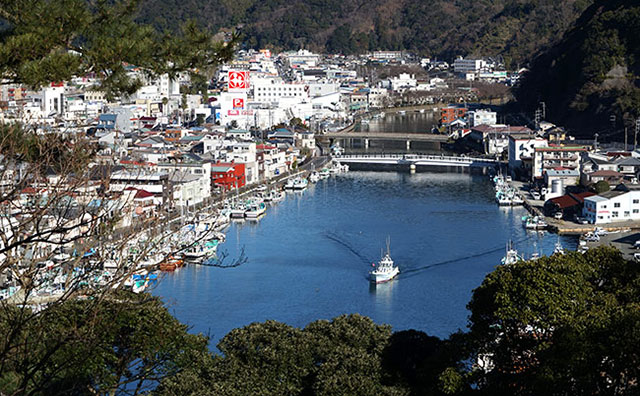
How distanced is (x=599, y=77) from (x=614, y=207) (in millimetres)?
6491

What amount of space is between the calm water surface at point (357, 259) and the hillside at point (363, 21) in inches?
745

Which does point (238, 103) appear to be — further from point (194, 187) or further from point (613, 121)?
point (194, 187)

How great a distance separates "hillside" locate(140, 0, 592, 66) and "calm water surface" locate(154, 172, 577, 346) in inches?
745

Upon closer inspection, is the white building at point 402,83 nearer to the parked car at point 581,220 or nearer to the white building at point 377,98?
the white building at point 377,98

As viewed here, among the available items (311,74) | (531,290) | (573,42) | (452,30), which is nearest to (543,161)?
(573,42)

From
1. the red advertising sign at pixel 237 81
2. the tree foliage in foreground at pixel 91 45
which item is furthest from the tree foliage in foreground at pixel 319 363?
the red advertising sign at pixel 237 81

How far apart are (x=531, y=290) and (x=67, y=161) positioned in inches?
71.2

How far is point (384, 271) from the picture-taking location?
6.73m

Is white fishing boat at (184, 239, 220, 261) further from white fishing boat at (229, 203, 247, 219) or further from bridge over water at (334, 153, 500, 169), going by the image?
bridge over water at (334, 153, 500, 169)

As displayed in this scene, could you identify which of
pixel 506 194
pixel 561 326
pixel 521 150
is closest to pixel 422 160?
pixel 521 150

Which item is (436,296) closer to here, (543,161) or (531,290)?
(531,290)

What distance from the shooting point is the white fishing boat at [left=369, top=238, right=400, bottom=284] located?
262 inches

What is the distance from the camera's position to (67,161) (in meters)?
1.81

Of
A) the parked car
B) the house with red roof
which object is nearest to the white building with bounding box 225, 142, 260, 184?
the house with red roof
